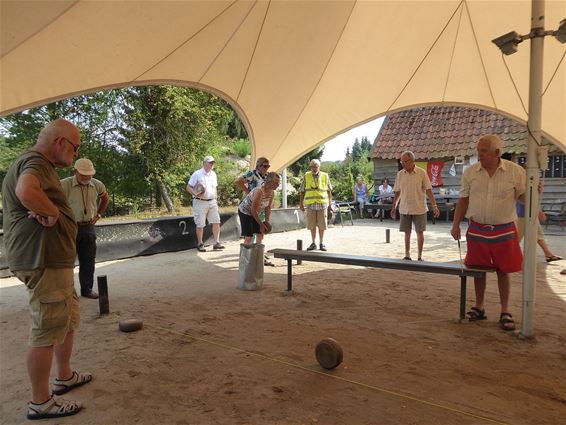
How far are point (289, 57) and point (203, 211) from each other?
3692mm

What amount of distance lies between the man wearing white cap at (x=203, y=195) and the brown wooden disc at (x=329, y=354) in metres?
5.72

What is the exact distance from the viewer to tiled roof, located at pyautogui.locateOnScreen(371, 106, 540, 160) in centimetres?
1448

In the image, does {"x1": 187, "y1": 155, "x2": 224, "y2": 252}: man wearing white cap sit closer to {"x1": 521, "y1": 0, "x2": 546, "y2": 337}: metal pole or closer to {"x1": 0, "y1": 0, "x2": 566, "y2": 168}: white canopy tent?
{"x1": 0, "y1": 0, "x2": 566, "y2": 168}: white canopy tent

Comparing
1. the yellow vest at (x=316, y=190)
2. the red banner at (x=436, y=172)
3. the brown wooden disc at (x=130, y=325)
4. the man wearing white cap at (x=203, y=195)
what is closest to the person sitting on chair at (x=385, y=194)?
the red banner at (x=436, y=172)

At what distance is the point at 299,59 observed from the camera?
6168mm

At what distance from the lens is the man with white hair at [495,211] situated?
366cm

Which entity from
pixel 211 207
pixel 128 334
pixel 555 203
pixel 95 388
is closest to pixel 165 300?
pixel 128 334

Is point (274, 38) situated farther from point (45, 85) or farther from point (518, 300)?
point (518, 300)

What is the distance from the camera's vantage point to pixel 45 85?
4.19 metres

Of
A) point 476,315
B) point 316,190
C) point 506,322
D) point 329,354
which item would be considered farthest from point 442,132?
point 329,354

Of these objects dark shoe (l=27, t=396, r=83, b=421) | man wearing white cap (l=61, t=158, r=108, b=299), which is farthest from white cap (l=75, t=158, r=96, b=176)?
dark shoe (l=27, t=396, r=83, b=421)

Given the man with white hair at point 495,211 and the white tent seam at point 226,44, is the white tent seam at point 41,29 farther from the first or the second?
the man with white hair at point 495,211

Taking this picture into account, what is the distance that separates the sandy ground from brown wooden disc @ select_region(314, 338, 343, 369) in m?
0.07

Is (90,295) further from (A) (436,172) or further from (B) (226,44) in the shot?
(A) (436,172)
